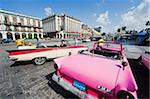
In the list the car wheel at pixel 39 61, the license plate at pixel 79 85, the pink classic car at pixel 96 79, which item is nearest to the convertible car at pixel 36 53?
the car wheel at pixel 39 61

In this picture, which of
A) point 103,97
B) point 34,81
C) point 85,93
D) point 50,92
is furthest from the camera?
point 34,81

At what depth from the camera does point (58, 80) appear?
2.75 meters

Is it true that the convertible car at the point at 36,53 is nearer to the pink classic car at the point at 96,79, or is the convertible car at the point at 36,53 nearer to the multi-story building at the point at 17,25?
the pink classic car at the point at 96,79

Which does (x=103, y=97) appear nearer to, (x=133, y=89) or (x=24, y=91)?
(x=133, y=89)

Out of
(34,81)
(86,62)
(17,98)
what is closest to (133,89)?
(86,62)

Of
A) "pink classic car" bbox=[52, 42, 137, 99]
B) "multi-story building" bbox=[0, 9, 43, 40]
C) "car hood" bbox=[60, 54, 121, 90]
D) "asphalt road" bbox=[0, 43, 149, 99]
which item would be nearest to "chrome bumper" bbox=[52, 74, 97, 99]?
"pink classic car" bbox=[52, 42, 137, 99]

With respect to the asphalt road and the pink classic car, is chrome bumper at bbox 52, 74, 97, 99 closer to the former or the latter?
the pink classic car

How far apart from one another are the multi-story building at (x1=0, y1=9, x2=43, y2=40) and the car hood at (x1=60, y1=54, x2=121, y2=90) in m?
44.4

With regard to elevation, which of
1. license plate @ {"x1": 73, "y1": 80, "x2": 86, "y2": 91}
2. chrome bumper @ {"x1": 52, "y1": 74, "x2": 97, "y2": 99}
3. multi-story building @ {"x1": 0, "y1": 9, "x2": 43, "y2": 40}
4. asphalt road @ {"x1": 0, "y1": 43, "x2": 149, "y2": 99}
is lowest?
asphalt road @ {"x1": 0, "y1": 43, "x2": 149, "y2": 99}

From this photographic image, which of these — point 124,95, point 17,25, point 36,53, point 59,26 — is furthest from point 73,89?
point 59,26

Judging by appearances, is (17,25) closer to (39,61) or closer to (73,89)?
(39,61)

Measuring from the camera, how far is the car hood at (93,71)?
6.59ft

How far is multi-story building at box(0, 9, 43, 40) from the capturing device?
37.4 metres

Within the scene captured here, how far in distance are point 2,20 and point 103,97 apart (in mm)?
45677
